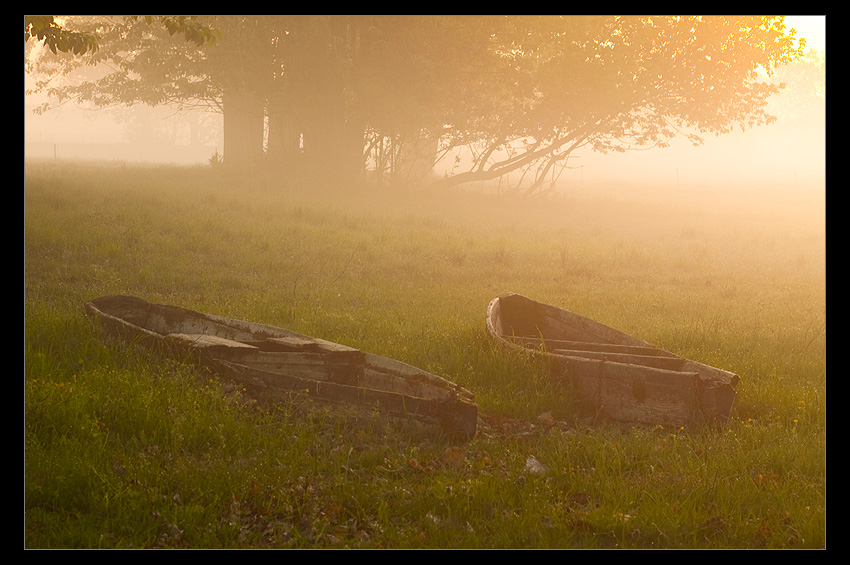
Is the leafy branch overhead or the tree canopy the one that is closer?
the leafy branch overhead

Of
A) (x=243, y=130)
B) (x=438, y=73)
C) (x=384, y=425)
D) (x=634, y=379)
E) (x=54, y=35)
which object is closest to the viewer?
(x=384, y=425)

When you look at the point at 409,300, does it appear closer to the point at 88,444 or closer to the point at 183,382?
the point at 183,382

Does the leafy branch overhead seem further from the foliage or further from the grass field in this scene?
the grass field

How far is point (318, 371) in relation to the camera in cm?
697

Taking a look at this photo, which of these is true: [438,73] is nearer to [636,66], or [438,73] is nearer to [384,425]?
[636,66]

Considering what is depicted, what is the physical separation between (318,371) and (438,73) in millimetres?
19810

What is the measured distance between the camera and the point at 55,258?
12.4 m

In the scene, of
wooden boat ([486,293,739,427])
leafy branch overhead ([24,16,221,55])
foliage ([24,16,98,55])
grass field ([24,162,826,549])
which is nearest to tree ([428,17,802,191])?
grass field ([24,162,826,549])

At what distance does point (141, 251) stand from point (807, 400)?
11.7 metres

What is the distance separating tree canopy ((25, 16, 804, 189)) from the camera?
24.0 m

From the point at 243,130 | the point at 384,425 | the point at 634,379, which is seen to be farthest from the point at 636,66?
the point at 384,425

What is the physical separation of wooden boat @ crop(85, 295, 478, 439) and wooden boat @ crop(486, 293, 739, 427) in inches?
56.1

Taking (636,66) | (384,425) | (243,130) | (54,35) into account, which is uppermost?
(636,66)
